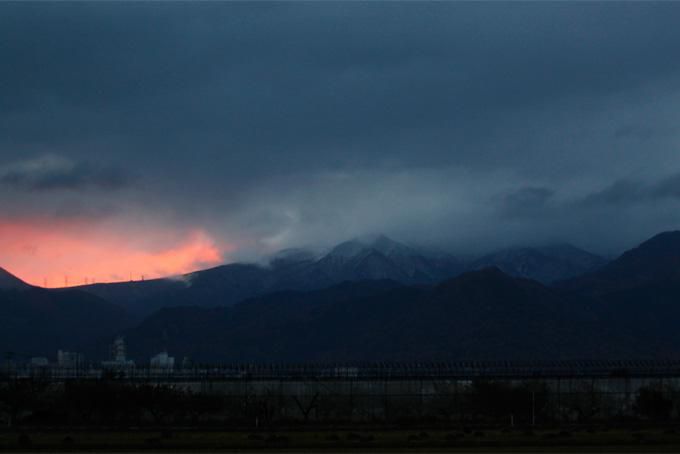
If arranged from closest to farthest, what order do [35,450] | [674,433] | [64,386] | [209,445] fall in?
[35,450]
[209,445]
[674,433]
[64,386]

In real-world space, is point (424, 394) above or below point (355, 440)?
above

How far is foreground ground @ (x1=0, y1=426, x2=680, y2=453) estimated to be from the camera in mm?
61469

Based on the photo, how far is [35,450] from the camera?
60406 millimetres

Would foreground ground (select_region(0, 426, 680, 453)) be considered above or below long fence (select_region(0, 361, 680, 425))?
below

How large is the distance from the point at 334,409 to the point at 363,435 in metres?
24.8

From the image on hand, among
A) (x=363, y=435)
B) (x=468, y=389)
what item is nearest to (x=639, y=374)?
(x=468, y=389)

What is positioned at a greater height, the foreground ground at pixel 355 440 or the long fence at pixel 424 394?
the long fence at pixel 424 394

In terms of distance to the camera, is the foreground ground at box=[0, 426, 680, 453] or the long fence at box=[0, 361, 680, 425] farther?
the long fence at box=[0, 361, 680, 425]

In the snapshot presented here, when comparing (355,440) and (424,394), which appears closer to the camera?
(355,440)

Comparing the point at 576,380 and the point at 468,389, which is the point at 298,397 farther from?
the point at 576,380

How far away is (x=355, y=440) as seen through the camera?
2635 inches

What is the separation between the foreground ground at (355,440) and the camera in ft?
202

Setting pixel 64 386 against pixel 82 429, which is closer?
pixel 82 429

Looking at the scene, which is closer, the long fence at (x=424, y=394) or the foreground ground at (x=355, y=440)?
the foreground ground at (x=355, y=440)
